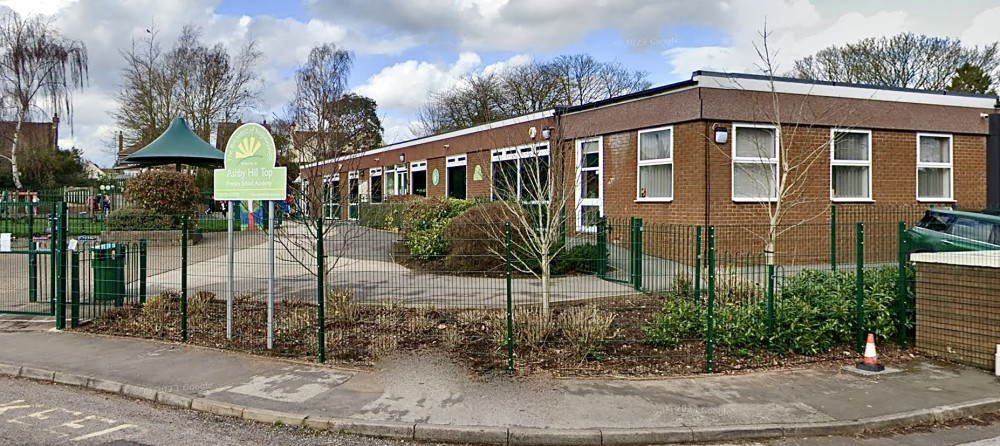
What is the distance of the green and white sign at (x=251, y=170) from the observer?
7.52 m

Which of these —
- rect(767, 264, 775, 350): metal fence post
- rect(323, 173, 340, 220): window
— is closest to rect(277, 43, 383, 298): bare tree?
rect(323, 173, 340, 220): window

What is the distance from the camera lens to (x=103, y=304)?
9469 millimetres

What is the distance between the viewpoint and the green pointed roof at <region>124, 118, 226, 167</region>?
47.4 feet

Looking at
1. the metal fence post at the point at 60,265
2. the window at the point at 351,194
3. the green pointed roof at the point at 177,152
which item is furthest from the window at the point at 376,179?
the metal fence post at the point at 60,265

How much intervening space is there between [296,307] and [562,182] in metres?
4.02

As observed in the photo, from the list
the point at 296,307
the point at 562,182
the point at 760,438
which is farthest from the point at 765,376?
the point at 296,307

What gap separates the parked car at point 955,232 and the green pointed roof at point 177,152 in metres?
13.9

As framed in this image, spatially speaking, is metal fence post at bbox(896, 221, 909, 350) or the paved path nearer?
metal fence post at bbox(896, 221, 909, 350)

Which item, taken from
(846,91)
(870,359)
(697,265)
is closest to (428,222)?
(697,265)

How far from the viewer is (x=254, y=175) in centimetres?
768

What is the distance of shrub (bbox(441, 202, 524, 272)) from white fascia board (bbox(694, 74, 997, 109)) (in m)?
4.92

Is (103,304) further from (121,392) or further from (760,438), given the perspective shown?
(760,438)

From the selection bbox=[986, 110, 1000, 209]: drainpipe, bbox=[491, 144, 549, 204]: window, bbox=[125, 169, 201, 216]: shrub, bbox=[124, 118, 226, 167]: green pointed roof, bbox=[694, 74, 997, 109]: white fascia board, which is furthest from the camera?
bbox=[125, 169, 201, 216]: shrub

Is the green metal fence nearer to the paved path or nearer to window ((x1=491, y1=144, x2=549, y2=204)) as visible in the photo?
the paved path
